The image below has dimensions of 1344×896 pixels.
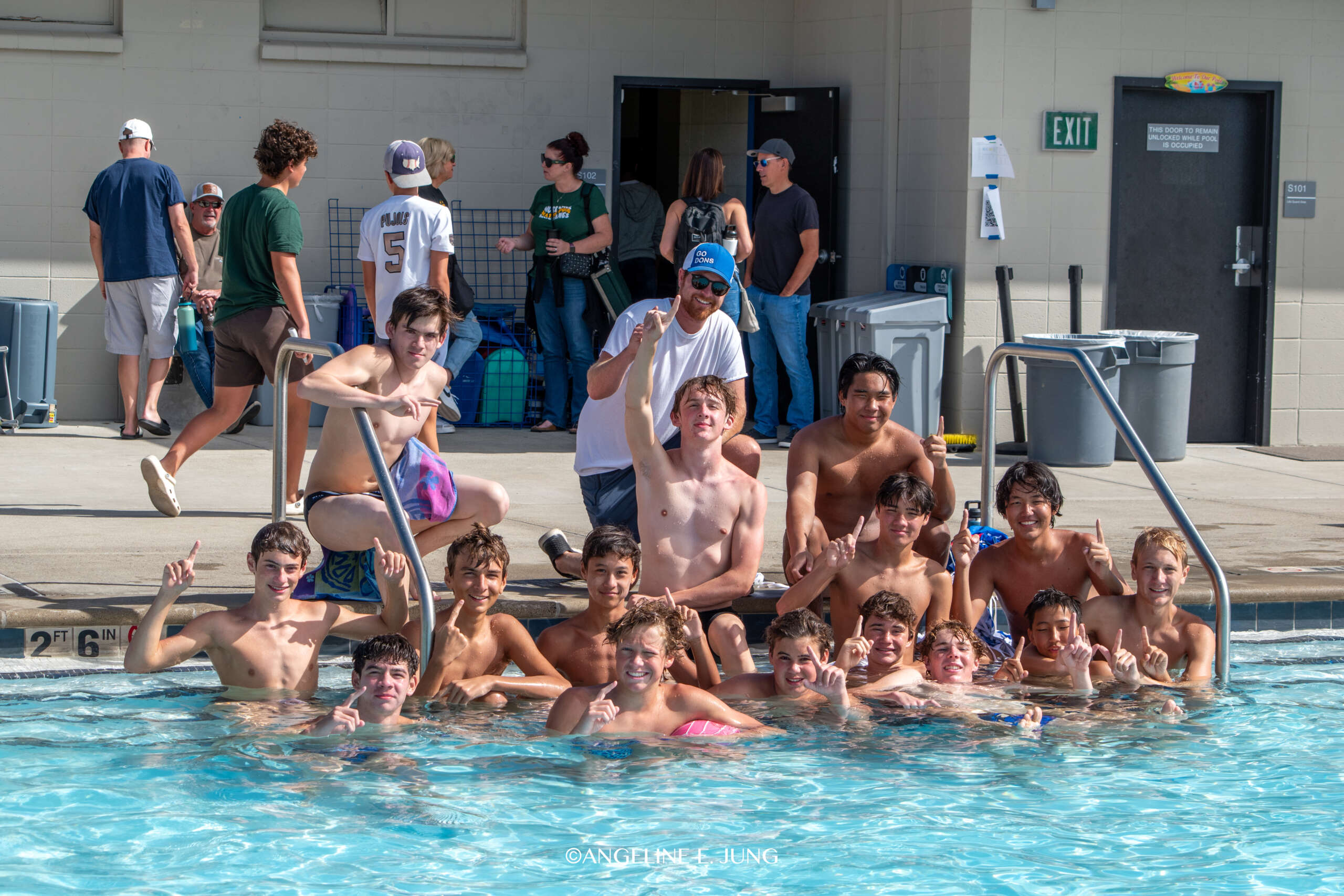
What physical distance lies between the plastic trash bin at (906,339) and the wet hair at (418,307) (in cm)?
462

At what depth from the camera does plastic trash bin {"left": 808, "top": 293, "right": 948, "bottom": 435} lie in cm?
1001

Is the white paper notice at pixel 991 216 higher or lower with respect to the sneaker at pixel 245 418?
higher

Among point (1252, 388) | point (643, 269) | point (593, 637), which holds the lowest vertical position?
point (593, 637)

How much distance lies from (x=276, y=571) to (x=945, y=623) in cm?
232

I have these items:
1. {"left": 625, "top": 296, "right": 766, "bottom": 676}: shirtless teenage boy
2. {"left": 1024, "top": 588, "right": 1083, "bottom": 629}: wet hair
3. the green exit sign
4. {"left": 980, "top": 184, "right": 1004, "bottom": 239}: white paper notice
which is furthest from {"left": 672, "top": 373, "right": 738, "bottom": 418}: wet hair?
the green exit sign

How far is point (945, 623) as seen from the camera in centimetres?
566

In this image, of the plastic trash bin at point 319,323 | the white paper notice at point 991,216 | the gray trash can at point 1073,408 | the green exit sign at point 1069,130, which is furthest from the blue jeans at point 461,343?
the green exit sign at point 1069,130

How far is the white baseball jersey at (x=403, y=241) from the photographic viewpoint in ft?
24.4

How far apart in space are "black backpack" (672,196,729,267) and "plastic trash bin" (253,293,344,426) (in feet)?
7.86

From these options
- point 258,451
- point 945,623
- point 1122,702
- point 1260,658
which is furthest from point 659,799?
point 258,451

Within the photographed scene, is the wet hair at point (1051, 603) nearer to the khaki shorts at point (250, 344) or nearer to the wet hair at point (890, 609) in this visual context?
the wet hair at point (890, 609)

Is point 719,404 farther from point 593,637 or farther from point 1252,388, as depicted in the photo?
point 1252,388

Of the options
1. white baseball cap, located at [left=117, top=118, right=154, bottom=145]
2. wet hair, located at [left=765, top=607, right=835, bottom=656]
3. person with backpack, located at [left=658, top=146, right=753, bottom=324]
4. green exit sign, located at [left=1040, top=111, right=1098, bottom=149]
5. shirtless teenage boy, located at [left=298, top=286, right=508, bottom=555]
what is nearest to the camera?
wet hair, located at [left=765, top=607, right=835, bottom=656]

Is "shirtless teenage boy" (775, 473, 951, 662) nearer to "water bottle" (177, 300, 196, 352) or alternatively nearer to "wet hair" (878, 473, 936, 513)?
"wet hair" (878, 473, 936, 513)
